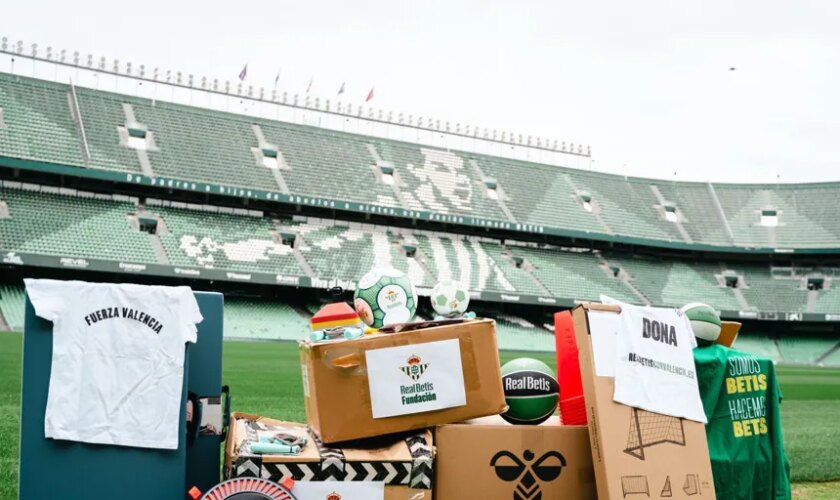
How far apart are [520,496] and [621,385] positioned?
84 centimetres

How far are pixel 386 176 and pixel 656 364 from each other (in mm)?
32578

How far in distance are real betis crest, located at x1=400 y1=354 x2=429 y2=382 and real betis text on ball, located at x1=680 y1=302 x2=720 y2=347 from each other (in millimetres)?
1814

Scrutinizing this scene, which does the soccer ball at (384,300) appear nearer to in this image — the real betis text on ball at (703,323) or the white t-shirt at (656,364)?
the white t-shirt at (656,364)

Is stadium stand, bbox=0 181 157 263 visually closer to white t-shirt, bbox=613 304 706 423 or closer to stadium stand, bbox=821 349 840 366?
white t-shirt, bbox=613 304 706 423

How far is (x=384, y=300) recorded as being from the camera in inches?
218

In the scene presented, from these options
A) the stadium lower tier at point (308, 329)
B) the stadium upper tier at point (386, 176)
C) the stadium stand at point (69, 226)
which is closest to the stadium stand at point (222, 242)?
the stadium stand at point (69, 226)

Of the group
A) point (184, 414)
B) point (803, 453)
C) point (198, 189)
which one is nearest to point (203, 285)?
point (198, 189)

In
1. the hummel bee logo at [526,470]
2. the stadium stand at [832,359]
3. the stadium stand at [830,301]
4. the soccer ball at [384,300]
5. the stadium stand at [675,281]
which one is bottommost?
the hummel bee logo at [526,470]

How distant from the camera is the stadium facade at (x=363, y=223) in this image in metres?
29.3

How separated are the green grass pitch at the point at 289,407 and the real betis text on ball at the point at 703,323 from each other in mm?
1976

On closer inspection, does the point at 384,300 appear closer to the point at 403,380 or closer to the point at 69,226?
the point at 403,380

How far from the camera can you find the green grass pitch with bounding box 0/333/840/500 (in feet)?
21.3

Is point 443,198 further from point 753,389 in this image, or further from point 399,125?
point 753,389

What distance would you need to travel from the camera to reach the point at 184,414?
3.93 meters
